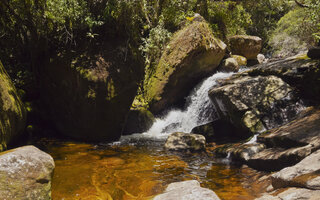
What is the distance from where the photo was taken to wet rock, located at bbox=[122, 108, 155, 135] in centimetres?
965

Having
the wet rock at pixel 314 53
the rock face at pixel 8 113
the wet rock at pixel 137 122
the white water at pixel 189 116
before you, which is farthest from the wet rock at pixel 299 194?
the wet rock at pixel 314 53

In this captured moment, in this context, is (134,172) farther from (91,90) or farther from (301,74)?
(301,74)

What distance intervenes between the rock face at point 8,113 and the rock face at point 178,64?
5977 millimetres

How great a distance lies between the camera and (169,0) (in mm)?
12203

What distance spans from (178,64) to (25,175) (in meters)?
8.85

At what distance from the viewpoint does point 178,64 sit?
10797 millimetres

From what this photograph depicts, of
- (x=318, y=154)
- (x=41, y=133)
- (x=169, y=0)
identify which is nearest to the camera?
(x=318, y=154)

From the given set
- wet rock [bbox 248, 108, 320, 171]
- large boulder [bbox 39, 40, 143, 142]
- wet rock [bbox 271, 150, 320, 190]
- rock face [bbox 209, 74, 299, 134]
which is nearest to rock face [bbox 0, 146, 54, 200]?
wet rock [bbox 271, 150, 320, 190]

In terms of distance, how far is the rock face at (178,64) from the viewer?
424 inches

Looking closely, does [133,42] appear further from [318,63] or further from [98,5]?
[318,63]

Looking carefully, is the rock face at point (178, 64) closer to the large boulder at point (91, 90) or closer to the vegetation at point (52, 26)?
the large boulder at point (91, 90)

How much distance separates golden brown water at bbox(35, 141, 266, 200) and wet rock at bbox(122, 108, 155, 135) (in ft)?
7.46

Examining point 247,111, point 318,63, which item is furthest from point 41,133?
point 318,63

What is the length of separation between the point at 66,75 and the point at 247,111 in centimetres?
645
